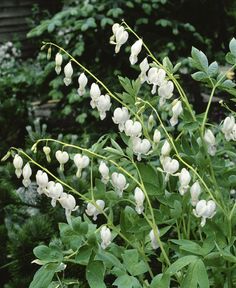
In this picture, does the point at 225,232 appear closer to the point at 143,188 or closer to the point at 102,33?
the point at 143,188

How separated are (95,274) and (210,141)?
44cm

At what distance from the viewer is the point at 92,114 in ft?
14.2

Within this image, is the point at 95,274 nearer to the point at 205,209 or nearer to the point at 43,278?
the point at 43,278

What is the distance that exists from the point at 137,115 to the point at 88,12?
2.87m

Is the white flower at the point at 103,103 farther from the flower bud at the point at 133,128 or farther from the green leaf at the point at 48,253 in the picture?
the green leaf at the point at 48,253

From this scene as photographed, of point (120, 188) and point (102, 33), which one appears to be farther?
point (102, 33)

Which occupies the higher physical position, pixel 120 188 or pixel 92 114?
pixel 120 188

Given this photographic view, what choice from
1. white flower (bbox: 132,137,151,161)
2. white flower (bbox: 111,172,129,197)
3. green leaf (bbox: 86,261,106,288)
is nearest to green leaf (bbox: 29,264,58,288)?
green leaf (bbox: 86,261,106,288)

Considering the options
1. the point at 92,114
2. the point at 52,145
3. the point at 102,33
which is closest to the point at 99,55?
the point at 102,33

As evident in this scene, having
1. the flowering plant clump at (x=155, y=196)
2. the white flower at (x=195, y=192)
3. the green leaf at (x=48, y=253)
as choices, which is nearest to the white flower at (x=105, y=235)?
the flowering plant clump at (x=155, y=196)

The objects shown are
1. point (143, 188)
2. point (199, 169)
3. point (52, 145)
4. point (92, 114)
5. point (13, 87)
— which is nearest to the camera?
point (143, 188)

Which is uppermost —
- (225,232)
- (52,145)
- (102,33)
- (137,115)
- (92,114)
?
(137,115)

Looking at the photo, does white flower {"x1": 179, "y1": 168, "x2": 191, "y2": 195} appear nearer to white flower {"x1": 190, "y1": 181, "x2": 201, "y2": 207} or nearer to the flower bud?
white flower {"x1": 190, "y1": 181, "x2": 201, "y2": 207}

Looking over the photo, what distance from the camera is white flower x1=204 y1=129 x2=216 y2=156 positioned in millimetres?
1647
